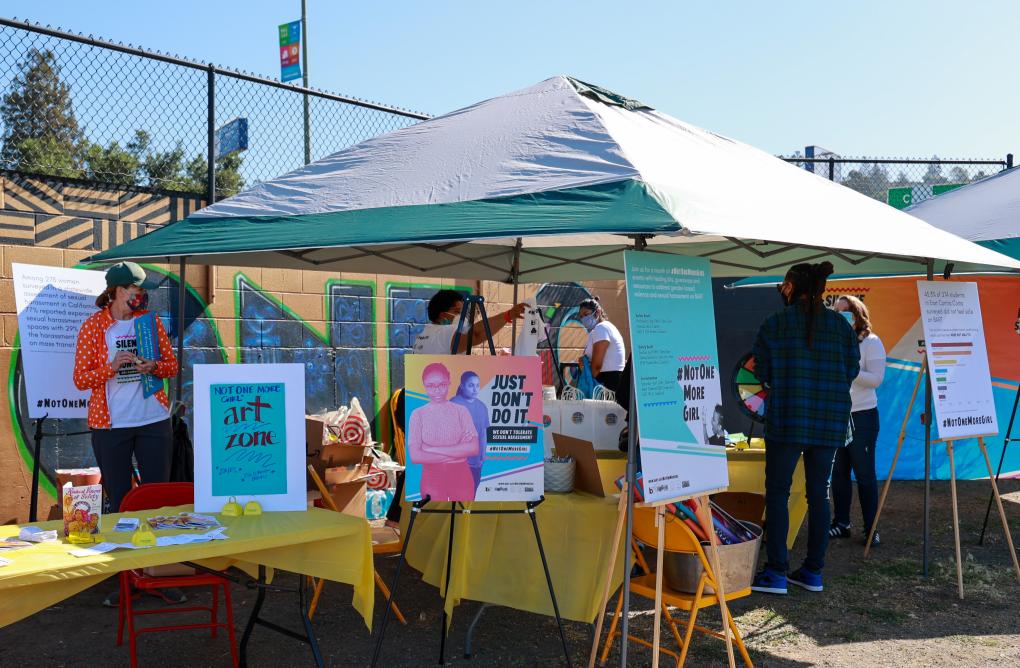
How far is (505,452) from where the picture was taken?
145 inches

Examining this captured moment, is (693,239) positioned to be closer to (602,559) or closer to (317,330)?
(602,559)

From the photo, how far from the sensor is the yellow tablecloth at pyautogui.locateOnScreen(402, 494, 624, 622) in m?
3.93

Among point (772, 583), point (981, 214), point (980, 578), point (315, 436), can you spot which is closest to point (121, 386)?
point (315, 436)

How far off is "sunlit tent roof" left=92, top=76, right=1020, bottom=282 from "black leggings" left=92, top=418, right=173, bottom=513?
88 cm

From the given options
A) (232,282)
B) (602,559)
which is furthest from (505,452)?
(232,282)

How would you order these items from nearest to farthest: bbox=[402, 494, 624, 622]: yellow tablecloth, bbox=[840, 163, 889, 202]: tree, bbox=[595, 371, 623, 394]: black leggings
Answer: bbox=[402, 494, 624, 622]: yellow tablecloth, bbox=[595, 371, 623, 394]: black leggings, bbox=[840, 163, 889, 202]: tree

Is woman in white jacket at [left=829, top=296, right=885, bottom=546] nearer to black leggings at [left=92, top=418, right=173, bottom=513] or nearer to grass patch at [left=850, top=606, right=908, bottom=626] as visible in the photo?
grass patch at [left=850, top=606, right=908, bottom=626]

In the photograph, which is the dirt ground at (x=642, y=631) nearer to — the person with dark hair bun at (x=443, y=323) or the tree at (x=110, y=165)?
the person with dark hair bun at (x=443, y=323)

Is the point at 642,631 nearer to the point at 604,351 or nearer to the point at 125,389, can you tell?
the point at 125,389

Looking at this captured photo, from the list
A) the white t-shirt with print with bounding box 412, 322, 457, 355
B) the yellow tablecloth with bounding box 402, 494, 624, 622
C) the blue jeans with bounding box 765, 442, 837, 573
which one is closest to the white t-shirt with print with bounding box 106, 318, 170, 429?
the white t-shirt with print with bounding box 412, 322, 457, 355

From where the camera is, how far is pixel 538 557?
4020mm

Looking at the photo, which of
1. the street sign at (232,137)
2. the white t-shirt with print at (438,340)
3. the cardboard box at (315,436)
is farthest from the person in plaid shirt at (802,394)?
the street sign at (232,137)

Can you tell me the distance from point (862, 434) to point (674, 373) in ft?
9.71

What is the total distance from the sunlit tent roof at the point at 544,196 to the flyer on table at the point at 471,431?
0.56 m
